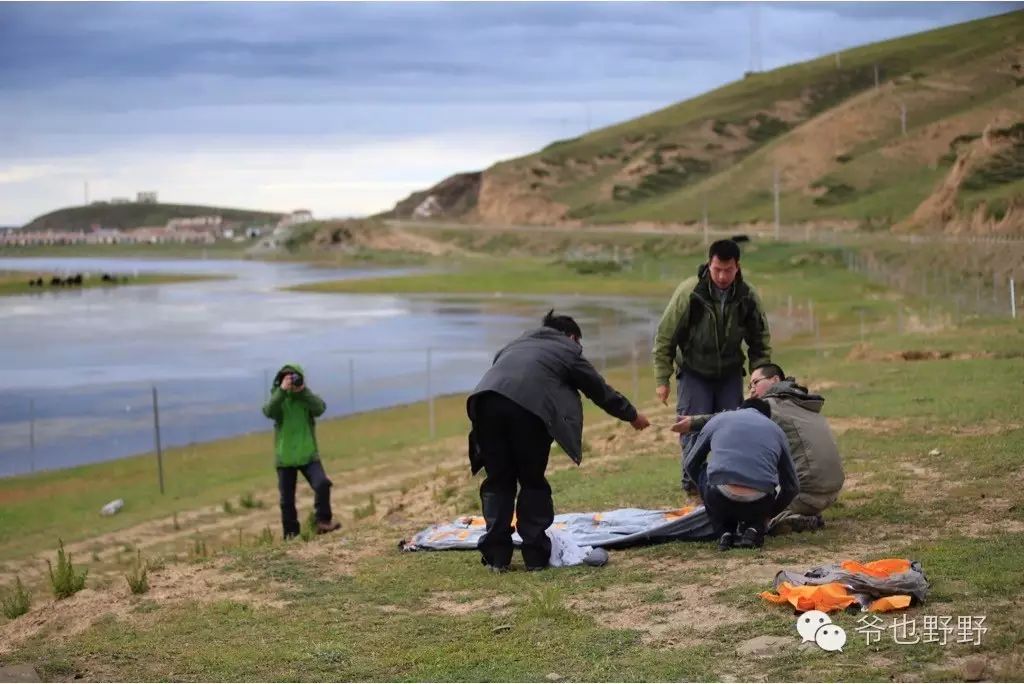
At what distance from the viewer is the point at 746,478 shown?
379 inches

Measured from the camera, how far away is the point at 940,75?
96438 mm

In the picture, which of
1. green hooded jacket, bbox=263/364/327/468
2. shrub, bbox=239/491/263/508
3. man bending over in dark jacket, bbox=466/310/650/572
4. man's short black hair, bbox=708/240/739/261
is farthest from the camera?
shrub, bbox=239/491/263/508

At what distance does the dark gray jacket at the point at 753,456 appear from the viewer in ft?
31.7

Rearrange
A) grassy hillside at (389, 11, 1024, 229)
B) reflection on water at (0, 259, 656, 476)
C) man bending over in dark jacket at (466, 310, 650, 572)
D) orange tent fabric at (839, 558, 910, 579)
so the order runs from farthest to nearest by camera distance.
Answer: grassy hillside at (389, 11, 1024, 229) < reflection on water at (0, 259, 656, 476) < man bending over in dark jacket at (466, 310, 650, 572) < orange tent fabric at (839, 558, 910, 579)

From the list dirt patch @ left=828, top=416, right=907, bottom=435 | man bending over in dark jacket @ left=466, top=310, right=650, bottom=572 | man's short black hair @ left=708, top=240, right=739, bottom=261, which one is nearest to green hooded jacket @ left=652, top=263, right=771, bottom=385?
man's short black hair @ left=708, top=240, right=739, bottom=261

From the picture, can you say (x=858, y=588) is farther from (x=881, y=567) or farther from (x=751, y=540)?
(x=751, y=540)

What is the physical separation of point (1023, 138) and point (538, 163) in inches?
4211

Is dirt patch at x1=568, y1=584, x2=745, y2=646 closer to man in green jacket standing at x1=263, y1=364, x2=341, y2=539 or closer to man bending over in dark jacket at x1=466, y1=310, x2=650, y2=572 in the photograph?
man bending over in dark jacket at x1=466, y1=310, x2=650, y2=572

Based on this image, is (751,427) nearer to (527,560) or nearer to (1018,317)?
(527,560)

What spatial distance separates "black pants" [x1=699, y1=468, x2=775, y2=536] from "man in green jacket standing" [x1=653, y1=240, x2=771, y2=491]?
4.25 ft

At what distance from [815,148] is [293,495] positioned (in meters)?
101

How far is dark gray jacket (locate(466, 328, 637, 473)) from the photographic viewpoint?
31.1 feet

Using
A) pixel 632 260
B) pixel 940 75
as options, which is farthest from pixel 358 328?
pixel 940 75

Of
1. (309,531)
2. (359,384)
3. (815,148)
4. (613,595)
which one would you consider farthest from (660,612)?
(815,148)
